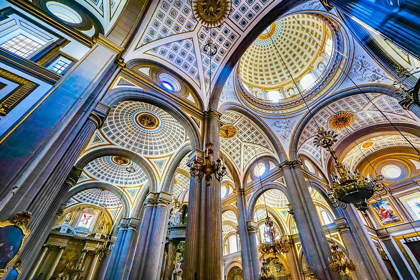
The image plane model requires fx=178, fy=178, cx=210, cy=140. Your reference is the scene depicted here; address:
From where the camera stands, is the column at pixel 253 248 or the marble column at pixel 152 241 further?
the column at pixel 253 248

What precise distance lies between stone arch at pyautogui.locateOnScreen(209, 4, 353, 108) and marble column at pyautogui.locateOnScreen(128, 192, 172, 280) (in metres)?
5.99

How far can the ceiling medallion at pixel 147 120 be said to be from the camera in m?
10.4

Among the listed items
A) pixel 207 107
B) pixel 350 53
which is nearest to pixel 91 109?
pixel 207 107

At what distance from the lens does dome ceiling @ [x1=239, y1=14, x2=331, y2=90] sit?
11.5 m

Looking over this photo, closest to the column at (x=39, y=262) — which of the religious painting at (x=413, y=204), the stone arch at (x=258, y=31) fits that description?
the stone arch at (x=258, y=31)

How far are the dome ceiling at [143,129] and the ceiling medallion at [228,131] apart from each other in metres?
3.14

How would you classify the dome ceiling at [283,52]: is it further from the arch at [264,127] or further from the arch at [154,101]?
A: the arch at [154,101]

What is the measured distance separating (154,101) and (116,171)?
343 inches

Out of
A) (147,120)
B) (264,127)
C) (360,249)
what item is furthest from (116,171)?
(360,249)

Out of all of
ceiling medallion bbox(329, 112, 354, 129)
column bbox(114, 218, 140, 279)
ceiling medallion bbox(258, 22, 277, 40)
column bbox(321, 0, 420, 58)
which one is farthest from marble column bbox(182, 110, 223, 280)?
ceiling medallion bbox(258, 22, 277, 40)

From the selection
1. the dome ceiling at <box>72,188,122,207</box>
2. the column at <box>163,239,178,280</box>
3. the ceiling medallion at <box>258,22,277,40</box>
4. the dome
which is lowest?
the column at <box>163,239,178,280</box>

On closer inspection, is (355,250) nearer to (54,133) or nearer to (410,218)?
A: (410,218)

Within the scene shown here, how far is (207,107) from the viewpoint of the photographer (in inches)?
344

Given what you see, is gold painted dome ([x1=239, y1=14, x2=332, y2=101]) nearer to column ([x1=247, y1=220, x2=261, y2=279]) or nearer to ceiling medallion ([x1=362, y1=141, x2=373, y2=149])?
ceiling medallion ([x1=362, y1=141, x2=373, y2=149])
